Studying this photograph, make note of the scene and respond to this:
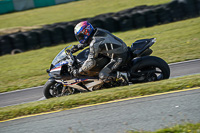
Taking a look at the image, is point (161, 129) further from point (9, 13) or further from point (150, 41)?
point (9, 13)

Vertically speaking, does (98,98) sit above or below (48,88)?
below

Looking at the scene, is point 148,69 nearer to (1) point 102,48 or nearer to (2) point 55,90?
(1) point 102,48

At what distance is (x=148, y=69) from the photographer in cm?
688

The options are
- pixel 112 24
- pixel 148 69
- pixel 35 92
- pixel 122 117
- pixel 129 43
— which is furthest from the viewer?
pixel 112 24

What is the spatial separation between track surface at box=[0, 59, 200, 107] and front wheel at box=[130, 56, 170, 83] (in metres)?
1.31

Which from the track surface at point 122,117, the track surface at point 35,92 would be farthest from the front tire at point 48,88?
the track surface at point 122,117

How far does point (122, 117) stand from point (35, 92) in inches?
181

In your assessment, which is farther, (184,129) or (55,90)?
(55,90)

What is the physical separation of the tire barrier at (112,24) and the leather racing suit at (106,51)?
10070 mm

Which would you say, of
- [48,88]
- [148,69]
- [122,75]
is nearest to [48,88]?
[48,88]

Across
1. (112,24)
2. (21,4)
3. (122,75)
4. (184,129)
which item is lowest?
(184,129)

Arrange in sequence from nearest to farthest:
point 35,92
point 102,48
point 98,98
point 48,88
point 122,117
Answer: point 122,117
point 98,98
point 102,48
point 48,88
point 35,92

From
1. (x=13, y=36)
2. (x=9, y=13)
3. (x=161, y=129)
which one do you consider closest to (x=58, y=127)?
(x=161, y=129)

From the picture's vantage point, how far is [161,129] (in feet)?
12.6
